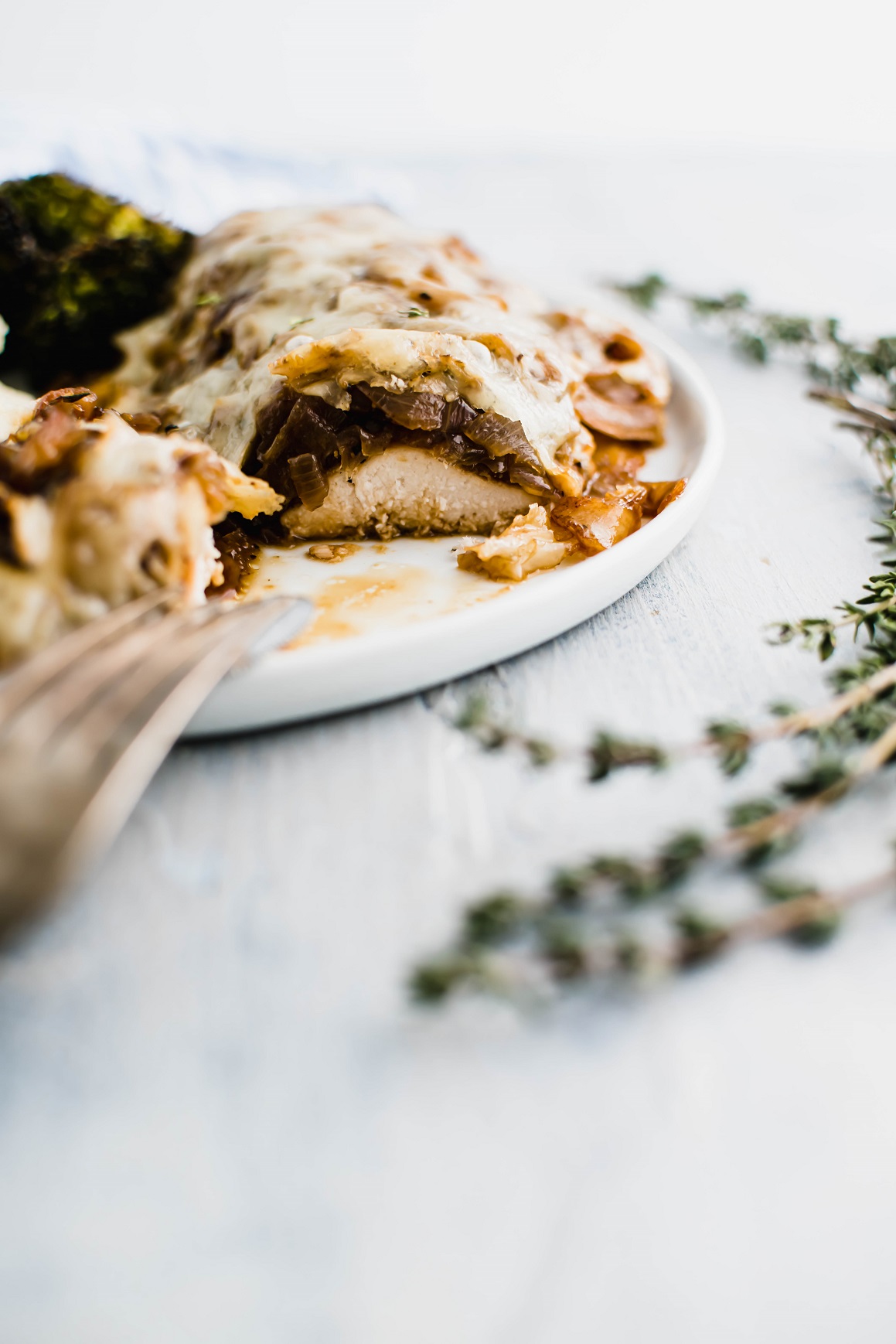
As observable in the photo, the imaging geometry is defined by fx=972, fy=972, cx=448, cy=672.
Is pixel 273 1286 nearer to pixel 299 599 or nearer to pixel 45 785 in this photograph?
pixel 45 785

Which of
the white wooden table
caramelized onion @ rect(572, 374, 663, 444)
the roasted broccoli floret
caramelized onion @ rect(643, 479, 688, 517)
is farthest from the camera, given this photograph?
the roasted broccoli floret

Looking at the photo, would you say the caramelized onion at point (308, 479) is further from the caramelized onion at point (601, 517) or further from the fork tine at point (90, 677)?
the fork tine at point (90, 677)

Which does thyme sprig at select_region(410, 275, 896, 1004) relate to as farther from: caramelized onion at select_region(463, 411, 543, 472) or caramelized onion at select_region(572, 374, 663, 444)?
caramelized onion at select_region(572, 374, 663, 444)

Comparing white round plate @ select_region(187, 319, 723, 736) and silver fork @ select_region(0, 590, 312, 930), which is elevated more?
silver fork @ select_region(0, 590, 312, 930)

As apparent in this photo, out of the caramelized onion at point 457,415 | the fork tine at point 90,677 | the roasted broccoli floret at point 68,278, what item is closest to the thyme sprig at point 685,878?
the fork tine at point 90,677

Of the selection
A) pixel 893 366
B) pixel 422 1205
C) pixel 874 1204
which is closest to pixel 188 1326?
pixel 422 1205

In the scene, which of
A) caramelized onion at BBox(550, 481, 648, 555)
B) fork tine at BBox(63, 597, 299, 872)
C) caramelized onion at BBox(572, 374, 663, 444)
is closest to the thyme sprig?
fork tine at BBox(63, 597, 299, 872)
